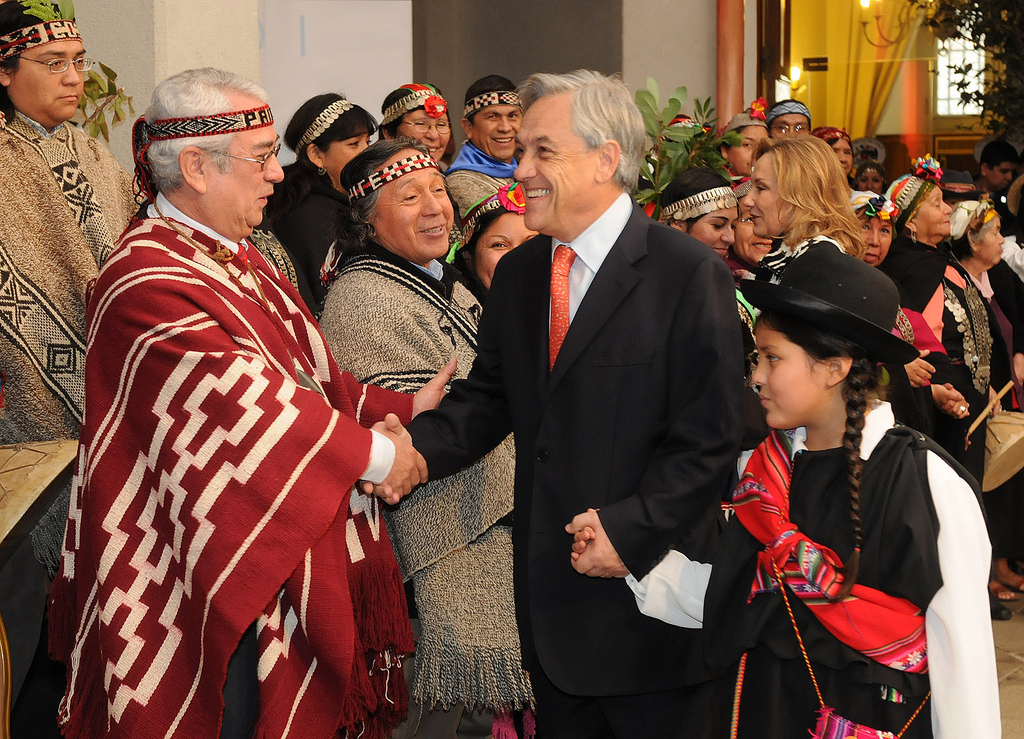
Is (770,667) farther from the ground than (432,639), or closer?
farther from the ground

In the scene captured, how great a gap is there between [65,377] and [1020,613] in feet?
14.6

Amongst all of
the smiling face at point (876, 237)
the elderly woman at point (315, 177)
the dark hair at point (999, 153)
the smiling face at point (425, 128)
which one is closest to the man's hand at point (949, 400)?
the smiling face at point (876, 237)

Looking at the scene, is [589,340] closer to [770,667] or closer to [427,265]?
[770,667]

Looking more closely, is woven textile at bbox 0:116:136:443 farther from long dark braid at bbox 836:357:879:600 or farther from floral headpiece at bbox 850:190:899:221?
floral headpiece at bbox 850:190:899:221

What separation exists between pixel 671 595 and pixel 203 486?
3.33ft

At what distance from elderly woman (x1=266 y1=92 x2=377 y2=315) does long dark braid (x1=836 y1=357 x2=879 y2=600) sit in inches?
103

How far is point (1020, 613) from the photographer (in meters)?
5.18

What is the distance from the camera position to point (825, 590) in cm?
202

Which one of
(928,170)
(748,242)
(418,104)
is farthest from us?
(418,104)

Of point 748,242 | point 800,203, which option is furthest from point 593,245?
point 748,242

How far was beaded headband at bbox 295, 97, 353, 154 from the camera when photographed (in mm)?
4555

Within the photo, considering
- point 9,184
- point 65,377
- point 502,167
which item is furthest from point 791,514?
point 502,167

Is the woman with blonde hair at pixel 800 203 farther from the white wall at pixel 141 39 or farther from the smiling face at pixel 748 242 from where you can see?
the white wall at pixel 141 39

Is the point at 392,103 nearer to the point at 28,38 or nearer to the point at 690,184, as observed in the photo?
the point at 690,184
